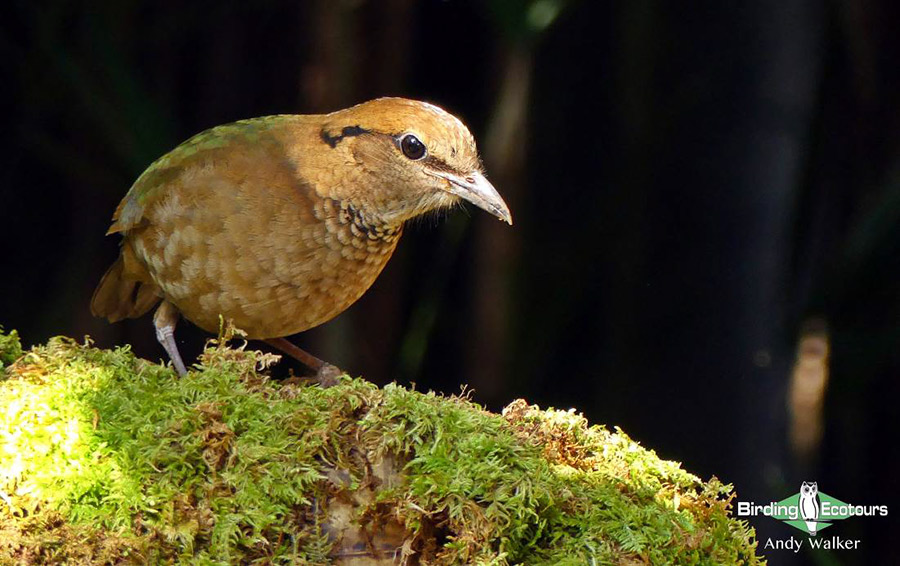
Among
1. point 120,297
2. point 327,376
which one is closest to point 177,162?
point 120,297

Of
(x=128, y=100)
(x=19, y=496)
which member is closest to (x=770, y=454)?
(x=19, y=496)

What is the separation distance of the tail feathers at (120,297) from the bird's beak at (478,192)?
120 cm

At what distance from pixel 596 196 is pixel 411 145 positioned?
7.56 feet

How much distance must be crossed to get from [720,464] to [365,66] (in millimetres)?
2289

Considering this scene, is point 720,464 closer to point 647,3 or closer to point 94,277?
point 647,3

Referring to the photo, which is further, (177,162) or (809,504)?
(809,504)

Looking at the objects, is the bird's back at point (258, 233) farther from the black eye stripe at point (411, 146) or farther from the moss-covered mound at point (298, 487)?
the moss-covered mound at point (298, 487)

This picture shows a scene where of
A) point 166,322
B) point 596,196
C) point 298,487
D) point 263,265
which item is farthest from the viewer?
point 596,196

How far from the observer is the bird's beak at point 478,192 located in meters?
2.96

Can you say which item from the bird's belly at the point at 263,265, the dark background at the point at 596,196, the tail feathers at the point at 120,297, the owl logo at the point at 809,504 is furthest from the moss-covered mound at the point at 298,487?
the dark background at the point at 596,196

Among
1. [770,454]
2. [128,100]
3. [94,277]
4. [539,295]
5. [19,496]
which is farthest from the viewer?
[94,277]

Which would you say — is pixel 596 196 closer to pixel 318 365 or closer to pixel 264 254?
pixel 318 365

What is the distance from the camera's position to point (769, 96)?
3867mm

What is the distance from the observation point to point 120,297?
11.9ft
